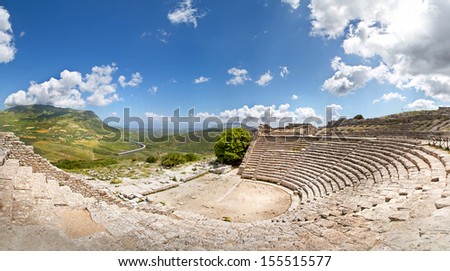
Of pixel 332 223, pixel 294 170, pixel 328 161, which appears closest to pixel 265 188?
pixel 294 170

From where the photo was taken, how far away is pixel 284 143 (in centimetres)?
2373

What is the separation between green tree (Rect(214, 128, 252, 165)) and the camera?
79.7ft

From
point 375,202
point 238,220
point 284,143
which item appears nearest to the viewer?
point 375,202

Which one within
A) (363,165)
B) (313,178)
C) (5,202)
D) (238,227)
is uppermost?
(5,202)

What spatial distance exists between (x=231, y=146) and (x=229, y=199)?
968 cm

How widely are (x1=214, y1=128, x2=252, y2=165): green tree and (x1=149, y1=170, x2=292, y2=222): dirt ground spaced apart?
516 cm

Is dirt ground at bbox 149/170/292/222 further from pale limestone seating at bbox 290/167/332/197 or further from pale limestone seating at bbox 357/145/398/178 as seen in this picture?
pale limestone seating at bbox 357/145/398/178

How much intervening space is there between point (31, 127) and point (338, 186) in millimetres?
26208

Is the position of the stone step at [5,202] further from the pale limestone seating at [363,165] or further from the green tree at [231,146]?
the green tree at [231,146]

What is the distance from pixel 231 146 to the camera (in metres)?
24.3

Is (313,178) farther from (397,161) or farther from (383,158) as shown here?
(397,161)

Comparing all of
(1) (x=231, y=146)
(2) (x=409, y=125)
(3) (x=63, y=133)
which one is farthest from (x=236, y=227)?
(3) (x=63, y=133)

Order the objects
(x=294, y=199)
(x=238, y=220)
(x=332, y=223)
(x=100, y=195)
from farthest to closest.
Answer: (x=294, y=199)
(x=238, y=220)
(x=100, y=195)
(x=332, y=223)
